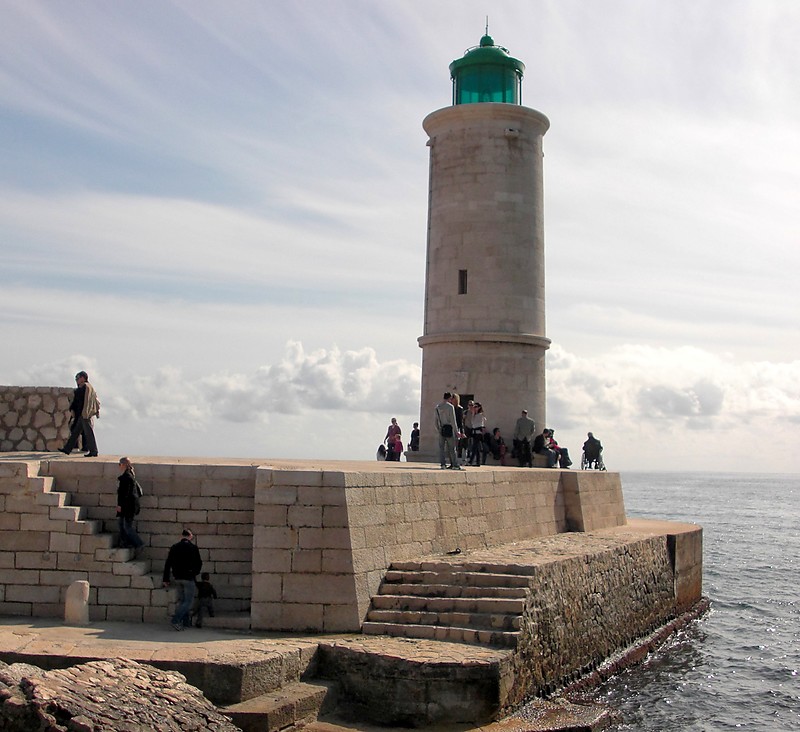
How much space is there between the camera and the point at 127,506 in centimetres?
1173

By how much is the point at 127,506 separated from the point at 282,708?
3.60 meters

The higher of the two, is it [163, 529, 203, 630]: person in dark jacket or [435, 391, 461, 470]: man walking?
[435, 391, 461, 470]: man walking

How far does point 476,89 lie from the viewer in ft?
74.4

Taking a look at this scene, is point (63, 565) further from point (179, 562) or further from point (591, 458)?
point (591, 458)

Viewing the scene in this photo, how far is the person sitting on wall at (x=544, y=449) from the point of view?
831 inches

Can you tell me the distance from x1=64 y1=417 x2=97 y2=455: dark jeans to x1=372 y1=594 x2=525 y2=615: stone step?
15.6ft

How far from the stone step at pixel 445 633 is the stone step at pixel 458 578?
879mm

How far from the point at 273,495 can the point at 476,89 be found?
45.6 ft

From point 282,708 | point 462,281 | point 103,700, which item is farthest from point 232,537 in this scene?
point 462,281

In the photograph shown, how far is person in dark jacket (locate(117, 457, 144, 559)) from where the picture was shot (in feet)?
38.4

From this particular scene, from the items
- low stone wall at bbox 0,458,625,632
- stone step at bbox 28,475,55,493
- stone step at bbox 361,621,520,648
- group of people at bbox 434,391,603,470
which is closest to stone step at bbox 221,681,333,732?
stone step at bbox 361,621,520,648

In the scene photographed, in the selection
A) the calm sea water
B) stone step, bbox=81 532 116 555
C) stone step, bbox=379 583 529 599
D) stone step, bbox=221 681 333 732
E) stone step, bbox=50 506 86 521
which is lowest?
the calm sea water

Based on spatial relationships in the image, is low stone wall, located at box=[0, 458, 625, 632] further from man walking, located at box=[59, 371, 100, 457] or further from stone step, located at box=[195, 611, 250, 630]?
man walking, located at box=[59, 371, 100, 457]

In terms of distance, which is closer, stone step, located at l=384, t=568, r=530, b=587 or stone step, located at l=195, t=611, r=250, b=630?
stone step, located at l=195, t=611, r=250, b=630
